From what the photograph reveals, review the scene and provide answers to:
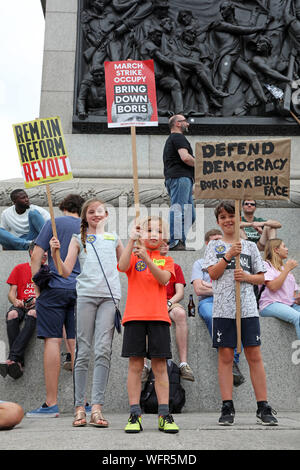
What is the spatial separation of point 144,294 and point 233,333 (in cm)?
87

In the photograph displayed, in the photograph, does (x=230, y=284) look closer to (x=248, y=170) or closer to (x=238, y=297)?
(x=238, y=297)

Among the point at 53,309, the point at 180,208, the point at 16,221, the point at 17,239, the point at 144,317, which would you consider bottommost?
the point at 53,309

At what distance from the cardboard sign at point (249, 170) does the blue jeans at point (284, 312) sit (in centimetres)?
→ 147

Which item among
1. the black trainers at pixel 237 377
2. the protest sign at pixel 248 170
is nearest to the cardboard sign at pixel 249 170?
the protest sign at pixel 248 170

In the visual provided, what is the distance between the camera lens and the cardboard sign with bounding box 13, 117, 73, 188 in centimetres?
587

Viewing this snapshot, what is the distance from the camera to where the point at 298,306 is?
21.9 ft

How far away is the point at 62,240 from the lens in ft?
19.1

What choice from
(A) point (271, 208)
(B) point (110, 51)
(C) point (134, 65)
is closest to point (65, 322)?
(C) point (134, 65)

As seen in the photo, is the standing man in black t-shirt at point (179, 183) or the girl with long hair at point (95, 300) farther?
the standing man in black t-shirt at point (179, 183)

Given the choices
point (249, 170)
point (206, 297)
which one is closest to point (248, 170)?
point (249, 170)

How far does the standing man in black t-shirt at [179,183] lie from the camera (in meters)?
8.13

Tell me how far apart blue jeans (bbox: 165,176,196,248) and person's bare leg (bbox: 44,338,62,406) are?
10.1 feet

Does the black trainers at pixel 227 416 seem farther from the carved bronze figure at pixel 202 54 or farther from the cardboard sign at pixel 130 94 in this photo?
the carved bronze figure at pixel 202 54

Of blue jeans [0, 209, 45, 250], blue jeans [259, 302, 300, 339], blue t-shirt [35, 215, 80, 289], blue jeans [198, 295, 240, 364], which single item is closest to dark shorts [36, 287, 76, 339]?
blue t-shirt [35, 215, 80, 289]
